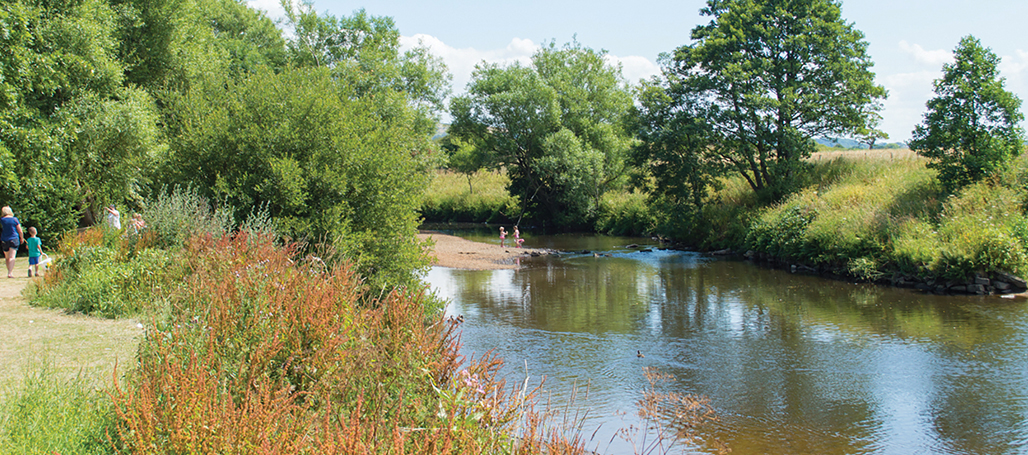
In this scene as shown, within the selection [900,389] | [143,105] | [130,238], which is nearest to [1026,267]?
[900,389]

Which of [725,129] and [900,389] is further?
[725,129]

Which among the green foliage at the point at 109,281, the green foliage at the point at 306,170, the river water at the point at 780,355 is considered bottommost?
the river water at the point at 780,355

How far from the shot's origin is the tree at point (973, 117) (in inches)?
830

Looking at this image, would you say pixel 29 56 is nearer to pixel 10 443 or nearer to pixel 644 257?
pixel 10 443

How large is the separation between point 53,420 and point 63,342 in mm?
3339

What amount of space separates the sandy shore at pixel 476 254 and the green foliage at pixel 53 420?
20.0 m

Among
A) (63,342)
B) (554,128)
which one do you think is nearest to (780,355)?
(63,342)

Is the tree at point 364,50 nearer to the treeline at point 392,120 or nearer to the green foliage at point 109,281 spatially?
the treeline at point 392,120

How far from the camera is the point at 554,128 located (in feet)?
147

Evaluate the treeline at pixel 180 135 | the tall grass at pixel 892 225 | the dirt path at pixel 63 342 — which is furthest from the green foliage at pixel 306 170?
the tall grass at pixel 892 225

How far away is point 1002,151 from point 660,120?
15.1 metres

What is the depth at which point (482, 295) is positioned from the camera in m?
20.2

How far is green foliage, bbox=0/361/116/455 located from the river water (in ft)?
11.7

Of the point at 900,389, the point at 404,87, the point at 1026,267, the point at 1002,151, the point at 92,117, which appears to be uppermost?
the point at 404,87
